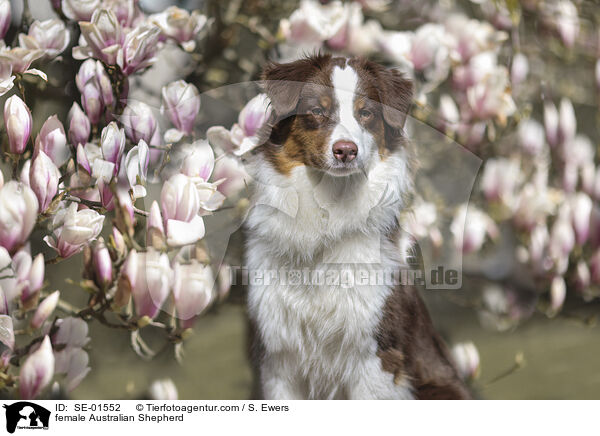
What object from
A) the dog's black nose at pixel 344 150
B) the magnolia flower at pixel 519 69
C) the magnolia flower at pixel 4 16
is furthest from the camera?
the magnolia flower at pixel 519 69

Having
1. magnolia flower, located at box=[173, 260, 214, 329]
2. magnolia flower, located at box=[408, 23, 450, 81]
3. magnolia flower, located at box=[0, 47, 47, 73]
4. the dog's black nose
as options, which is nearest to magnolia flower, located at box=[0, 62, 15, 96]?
magnolia flower, located at box=[0, 47, 47, 73]

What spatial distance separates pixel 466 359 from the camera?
83 centimetres

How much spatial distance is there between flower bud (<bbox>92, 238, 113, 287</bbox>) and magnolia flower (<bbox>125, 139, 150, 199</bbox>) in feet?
0.26

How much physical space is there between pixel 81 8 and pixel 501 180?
2.15ft

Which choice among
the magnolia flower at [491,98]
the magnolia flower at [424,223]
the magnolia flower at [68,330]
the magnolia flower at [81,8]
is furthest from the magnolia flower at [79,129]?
the magnolia flower at [491,98]

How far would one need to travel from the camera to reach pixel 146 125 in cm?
77

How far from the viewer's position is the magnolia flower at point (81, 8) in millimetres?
771

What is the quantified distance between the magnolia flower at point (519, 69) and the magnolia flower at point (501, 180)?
128 millimetres

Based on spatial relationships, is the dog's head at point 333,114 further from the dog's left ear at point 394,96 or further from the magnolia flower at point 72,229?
the magnolia flower at point 72,229

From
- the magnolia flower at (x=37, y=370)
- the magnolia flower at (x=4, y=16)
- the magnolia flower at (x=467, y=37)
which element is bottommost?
the magnolia flower at (x=37, y=370)
